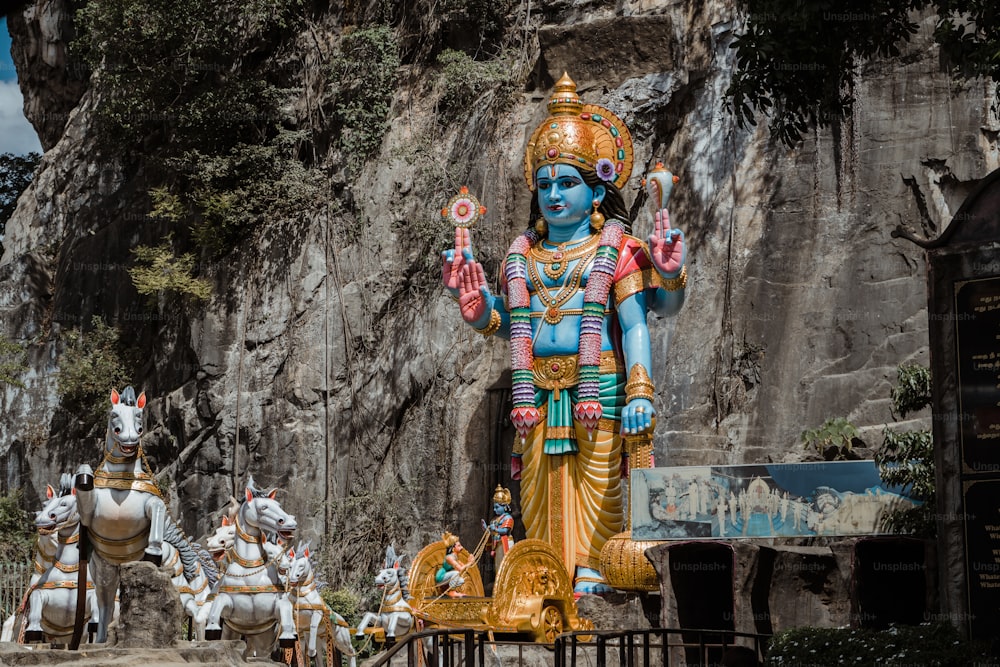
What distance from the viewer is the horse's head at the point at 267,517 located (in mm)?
11250

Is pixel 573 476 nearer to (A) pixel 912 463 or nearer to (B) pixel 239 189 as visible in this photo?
(A) pixel 912 463

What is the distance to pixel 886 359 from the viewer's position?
1623cm

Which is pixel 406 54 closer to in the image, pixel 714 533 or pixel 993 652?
pixel 714 533

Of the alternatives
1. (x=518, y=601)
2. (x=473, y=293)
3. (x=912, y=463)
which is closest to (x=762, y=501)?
(x=912, y=463)

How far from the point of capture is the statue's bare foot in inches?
542

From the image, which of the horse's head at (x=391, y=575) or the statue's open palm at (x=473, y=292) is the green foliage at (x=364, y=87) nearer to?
the statue's open palm at (x=473, y=292)

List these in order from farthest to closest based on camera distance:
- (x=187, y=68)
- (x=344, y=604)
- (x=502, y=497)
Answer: (x=187, y=68) < (x=344, y=604) < (x=502, y=497)

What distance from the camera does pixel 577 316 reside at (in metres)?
14.7

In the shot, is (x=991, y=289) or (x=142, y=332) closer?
(x=991, y=289)

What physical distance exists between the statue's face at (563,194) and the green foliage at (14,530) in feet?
29.8

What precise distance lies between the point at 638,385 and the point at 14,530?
10289 millimetres

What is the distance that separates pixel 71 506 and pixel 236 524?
1.34 metres

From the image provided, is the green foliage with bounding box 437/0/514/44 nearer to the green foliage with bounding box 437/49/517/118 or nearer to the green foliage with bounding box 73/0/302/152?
the green foliage with bounding box 437/49/517/118

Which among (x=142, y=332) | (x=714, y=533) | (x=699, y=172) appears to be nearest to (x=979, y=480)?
(x=714, y=533)
